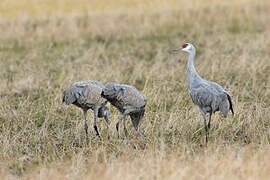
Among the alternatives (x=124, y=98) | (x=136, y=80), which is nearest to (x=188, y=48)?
(x=124, y=98)

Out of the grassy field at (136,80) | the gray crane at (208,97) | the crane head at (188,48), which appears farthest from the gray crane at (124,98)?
the crane head at (188,48)

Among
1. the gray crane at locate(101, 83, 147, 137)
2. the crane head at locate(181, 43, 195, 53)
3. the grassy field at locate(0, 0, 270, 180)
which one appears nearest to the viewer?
the grassy field at locate(0, 0, 270, 180)

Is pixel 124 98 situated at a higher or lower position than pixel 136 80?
higher

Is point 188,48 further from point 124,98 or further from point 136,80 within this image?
point 136,80

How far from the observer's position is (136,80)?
512 inches

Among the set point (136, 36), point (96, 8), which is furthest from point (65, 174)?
point (96, 8)

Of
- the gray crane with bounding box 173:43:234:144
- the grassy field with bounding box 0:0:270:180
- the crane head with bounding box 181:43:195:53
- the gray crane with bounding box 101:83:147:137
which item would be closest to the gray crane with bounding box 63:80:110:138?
the gray crane with bounding box 101:83:147:137

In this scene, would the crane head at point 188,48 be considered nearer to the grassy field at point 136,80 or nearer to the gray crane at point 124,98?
the grassy field at point 136,80

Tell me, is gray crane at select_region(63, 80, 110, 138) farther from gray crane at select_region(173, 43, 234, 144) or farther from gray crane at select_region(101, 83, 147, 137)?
gray crane at select_region(173, 43, 234, 144)

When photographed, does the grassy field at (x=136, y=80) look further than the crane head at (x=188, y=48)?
No

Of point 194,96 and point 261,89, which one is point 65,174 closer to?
point 194,96

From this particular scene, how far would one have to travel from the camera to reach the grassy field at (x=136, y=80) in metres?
7.58

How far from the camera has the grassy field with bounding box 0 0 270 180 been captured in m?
7.58

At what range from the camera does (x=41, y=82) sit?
12.8 metres
